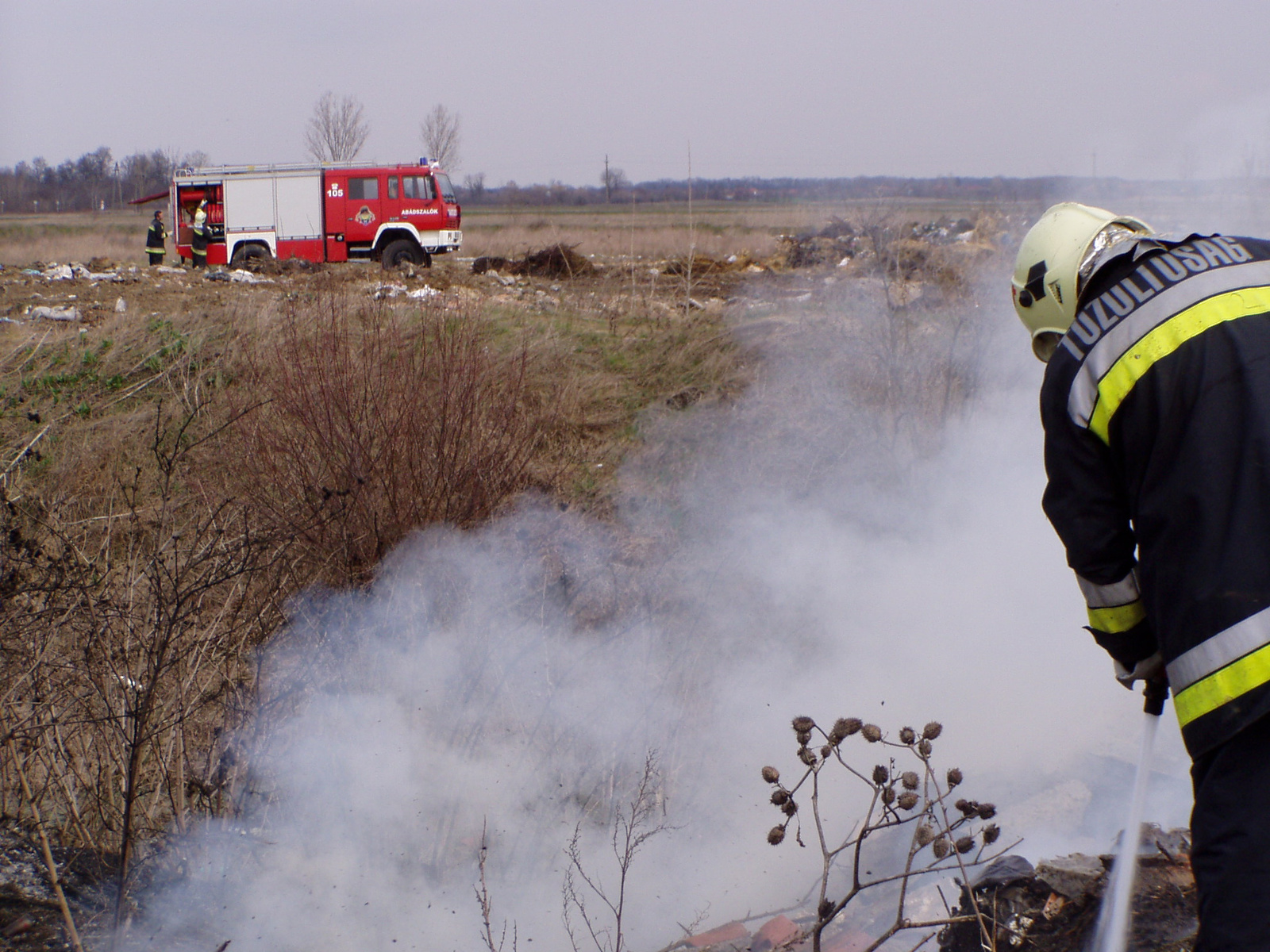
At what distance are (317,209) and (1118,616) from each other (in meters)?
18.4

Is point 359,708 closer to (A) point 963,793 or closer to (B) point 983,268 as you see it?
(A) point 963,793

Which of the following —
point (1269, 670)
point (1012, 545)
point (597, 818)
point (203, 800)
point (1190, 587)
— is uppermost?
point (1190, 587)

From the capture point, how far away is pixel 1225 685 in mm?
1735

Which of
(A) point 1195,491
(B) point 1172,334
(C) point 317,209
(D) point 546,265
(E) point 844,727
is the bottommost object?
(E) point 844,727

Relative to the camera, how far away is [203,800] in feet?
11.3

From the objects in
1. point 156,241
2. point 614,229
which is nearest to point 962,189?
point 156,241

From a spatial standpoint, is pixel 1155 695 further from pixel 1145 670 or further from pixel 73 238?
pixel 73 238

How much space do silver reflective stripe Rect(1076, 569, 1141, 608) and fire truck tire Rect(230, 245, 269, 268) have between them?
720 inches

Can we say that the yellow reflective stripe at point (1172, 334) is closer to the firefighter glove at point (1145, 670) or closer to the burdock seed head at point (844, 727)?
the firefighter glove at point (1145, 670)

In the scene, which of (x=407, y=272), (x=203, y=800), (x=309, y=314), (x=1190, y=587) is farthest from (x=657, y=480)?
(x=407, y=272)

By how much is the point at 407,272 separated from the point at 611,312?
16.0 ft

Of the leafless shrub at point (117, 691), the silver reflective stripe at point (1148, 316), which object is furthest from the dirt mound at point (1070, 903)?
the leafless shrub at point (117, 691)

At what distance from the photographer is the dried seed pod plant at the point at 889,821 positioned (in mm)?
2395

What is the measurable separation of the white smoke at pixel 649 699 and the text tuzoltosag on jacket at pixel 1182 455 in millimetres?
2029
